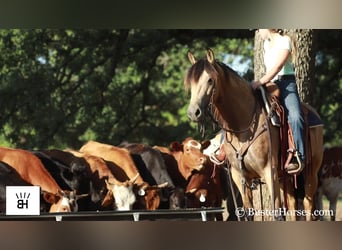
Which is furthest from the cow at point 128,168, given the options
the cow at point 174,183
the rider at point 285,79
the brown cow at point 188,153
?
the rider at point 285,79

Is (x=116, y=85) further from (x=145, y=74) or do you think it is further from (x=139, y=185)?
(x=139, y=185)

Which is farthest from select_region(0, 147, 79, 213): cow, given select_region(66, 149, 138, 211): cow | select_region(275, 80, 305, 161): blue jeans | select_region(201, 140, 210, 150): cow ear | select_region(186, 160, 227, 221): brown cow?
select_region(275, 80, 305, 161): blue jeans

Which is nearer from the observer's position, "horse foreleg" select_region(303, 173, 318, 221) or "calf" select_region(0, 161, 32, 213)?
"horse foreleg" select_region(303, 173, 318, 221)

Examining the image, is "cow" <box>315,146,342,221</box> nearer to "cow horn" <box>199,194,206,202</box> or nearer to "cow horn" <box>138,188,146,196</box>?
"cow horn" <box>199,194,206,202</box>

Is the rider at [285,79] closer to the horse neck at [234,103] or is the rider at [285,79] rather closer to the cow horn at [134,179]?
the horse neck at [234,103]

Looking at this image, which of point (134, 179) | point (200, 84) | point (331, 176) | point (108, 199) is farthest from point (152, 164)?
point (331, 176)

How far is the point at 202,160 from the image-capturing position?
511 cm

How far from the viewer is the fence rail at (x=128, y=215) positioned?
5.11 meters

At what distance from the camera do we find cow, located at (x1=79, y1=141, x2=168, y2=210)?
5.09 meters

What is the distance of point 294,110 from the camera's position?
502 centimetres

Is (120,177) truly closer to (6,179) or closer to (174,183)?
(174,183)

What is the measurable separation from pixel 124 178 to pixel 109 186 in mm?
137

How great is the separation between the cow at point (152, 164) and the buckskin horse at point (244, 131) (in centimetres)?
45
